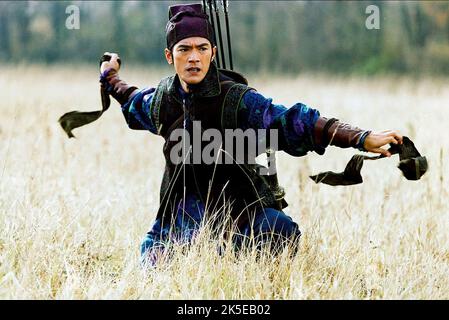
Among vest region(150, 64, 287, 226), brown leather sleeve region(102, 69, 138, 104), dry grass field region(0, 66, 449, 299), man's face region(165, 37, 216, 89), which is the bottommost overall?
dry grass field region(0, 66, 449, 299)

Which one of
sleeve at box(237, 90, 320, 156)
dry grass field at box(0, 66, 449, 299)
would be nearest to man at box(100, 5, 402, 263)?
sleeve at box(237, 90, 320, 156)

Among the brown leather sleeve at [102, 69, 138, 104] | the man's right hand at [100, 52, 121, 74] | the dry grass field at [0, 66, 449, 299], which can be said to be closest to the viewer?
the dry grass field at [0, 66, 449, 299]

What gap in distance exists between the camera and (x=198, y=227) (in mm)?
3762

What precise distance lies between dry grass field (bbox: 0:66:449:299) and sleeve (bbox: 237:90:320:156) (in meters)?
0.53

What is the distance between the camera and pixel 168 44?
3707 millimetres

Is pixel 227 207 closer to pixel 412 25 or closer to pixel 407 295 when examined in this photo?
pixel 407 295

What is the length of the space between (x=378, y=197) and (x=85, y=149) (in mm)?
2686

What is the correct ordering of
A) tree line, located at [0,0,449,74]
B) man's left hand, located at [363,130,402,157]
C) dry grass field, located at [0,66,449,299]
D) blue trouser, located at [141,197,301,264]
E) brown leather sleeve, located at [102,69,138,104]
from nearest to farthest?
1. man's left hand, located at [363,130,402,157]
2. dry grass field, located at [0,66,449,299]
3. blue trouser, located at [141,197,301,264]
4. brown leather sleeve, located at [102,69,138,104]
5. tree line, located at [0,0,449,74]

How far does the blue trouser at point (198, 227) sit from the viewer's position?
145 inches

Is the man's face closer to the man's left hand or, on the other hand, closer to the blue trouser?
the blue trouser

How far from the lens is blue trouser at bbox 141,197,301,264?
3.68m

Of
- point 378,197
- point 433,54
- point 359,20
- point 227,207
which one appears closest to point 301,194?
point 378,197

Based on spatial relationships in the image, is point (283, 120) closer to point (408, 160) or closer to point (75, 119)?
point (408, 160)

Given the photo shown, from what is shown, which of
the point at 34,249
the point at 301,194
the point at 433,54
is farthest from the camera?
the point at 433,54
